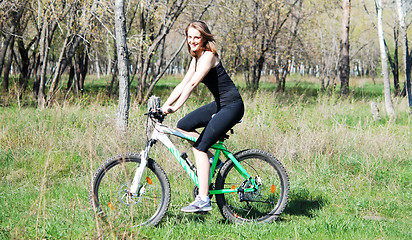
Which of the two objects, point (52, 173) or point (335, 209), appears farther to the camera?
point (52, 173)

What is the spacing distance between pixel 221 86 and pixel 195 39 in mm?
526

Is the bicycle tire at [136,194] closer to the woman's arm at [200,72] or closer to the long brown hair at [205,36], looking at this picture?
the woman's arm at [200,72]

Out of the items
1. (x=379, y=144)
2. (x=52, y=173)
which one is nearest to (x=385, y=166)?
(x=379, y=144)

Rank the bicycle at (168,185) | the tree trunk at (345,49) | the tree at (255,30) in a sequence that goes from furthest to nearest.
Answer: the tree at (255,30), the tree trunk at (345,49), the bicycle at (168,185)

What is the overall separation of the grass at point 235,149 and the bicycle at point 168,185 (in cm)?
18

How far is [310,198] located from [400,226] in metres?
1.16

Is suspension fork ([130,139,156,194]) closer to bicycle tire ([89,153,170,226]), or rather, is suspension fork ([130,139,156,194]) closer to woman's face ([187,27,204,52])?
bicycle tire ([89,153,170,226])

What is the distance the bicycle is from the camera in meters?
3.90

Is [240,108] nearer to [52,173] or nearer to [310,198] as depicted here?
[310,198]

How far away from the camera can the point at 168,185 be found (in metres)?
4.01

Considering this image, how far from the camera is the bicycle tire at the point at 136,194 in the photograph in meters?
3.85

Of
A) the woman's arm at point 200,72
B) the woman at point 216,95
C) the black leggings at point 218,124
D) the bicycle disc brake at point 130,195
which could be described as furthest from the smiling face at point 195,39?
the bicycle disc brake at point 130,195

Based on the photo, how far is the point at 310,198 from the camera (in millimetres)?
5262

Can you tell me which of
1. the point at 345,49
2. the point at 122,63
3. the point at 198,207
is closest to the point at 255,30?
the point at 345,49
